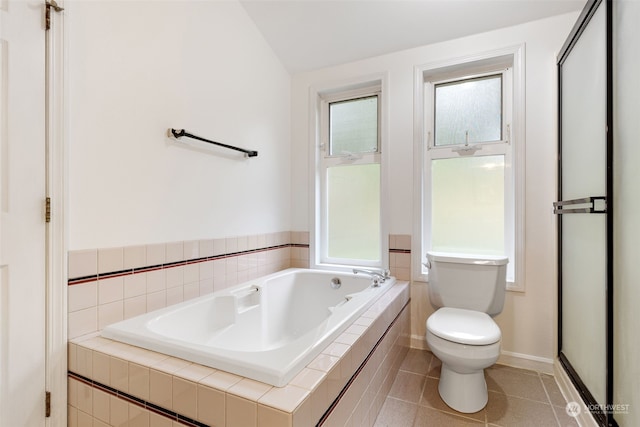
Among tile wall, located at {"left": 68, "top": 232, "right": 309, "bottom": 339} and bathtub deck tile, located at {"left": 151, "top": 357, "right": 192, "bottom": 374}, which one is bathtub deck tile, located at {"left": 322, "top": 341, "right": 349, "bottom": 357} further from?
tile wall, located at {"left": 68, "top": 232, "right": 309, "bottom": 339}

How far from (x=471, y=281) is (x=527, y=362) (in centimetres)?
69

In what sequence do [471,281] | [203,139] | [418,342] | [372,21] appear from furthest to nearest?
[418,342]
[372,21]
[471,281]
[203,139]

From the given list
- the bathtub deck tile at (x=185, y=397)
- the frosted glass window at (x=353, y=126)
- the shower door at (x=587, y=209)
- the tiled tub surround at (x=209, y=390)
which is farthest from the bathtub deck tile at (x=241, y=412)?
the frosted glass window at (x=353, y=126)

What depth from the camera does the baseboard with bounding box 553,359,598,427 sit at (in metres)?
1.44

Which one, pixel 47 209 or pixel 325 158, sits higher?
pixel 325 158

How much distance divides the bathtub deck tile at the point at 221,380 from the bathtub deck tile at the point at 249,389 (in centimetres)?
2

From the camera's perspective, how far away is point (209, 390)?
944 millimetres

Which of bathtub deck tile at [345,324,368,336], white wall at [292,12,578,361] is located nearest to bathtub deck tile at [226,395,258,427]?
bathtub deck tile at [345,324,368,336]

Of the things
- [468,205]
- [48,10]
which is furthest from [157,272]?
[468,205]

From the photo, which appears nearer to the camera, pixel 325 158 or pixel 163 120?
pixel 163 120

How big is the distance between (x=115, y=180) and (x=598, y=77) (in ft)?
7.50

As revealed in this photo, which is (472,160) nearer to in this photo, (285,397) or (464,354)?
(464,354)

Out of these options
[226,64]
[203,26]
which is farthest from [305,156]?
[203,26]

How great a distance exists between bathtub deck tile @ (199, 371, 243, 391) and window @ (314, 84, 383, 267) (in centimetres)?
174
